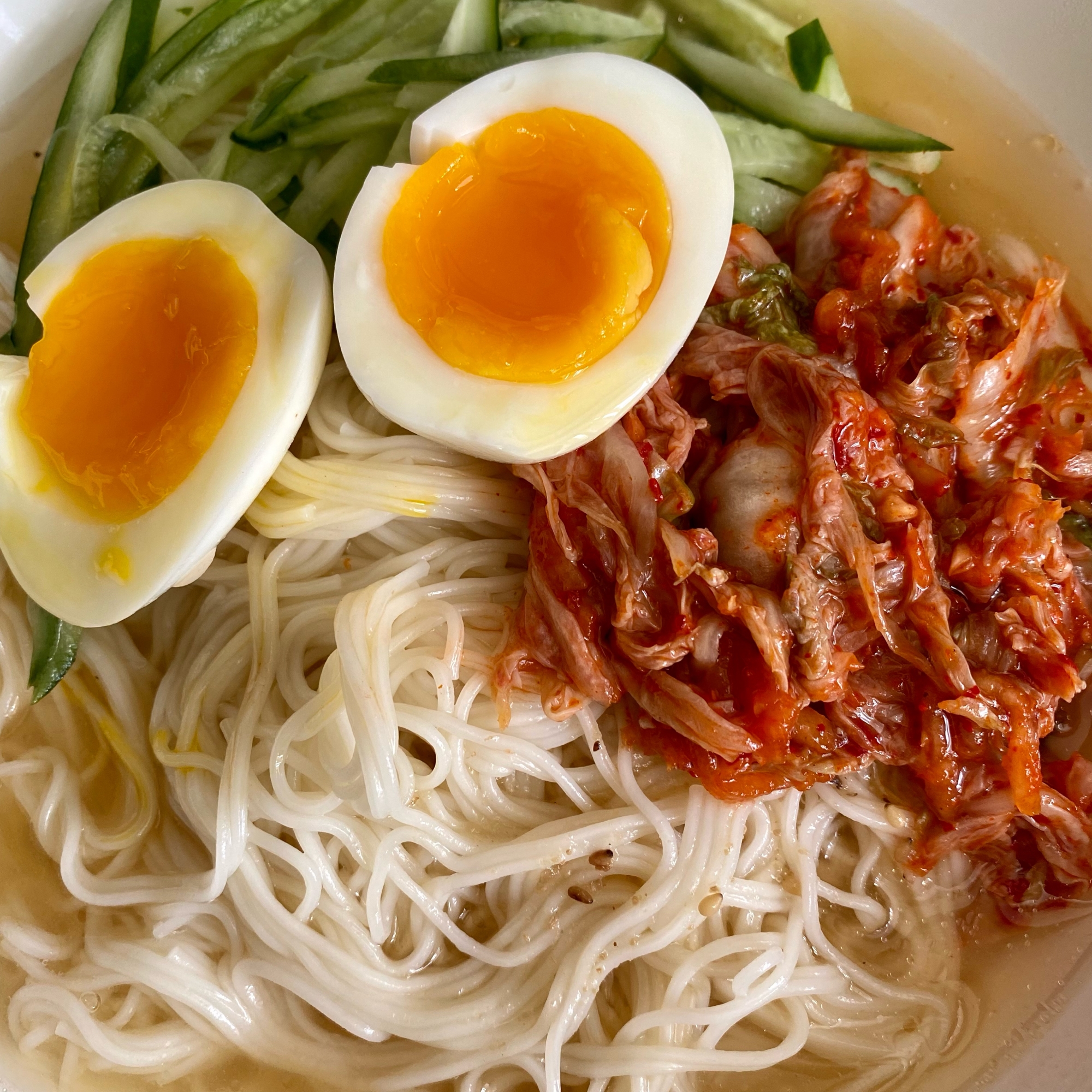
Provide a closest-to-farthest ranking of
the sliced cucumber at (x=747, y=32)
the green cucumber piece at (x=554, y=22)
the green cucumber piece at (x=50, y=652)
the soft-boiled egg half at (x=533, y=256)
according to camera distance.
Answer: the soft-boiled egg half at (x=533, y=256) < the green cucumber piece at (x=50, y=652) < the green cucumber piece at (x=554, y=22) < the sliced cucumber at (x=747, y=32)

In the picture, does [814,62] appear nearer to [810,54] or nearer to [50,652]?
[810,54]

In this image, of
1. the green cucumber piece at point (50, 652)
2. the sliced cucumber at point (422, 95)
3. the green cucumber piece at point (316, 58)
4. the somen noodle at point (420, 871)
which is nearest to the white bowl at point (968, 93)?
the green cucumber piece at point (316, 58)

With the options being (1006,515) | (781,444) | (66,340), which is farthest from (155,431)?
(1006,515)

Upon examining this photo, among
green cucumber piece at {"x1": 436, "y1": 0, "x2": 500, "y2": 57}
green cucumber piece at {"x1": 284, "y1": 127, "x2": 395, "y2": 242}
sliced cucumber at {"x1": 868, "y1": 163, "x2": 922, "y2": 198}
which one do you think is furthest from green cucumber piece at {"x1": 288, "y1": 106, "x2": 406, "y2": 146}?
sliced cucumber at {"x1": 868, "y1": 163, "x2": 922, "y2": 198}

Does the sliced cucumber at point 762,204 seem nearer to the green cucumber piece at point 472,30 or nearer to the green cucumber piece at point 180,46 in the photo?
the green cucumber piece at point 472,30

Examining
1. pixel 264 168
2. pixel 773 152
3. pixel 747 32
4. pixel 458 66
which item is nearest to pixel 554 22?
pixel 458 66

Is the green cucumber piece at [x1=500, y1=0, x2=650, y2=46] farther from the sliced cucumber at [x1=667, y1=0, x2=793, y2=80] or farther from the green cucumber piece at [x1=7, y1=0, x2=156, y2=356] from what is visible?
the green cucumber piece at [x1=7, y1=0, x2=156, y2=356]
